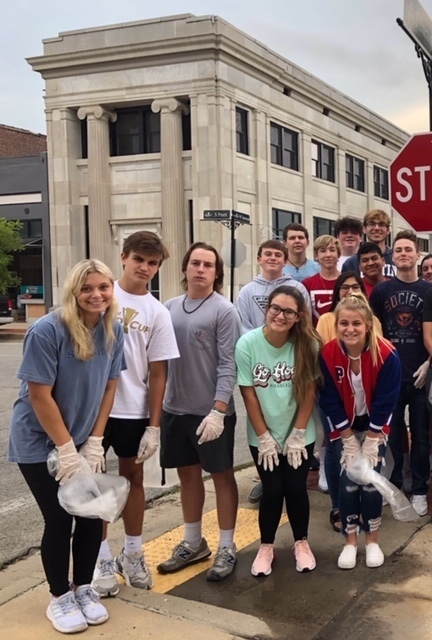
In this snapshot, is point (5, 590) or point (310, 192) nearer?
point (5, 590)

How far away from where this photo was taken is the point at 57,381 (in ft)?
10.9

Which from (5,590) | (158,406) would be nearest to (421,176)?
(158,406)

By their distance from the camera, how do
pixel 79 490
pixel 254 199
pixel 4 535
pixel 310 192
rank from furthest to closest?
pixel 310 192 → pixel 254 199 → pixel 4 535 → pixel 79 490

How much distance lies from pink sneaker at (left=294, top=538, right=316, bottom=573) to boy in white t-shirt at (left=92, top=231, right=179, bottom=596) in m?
0.93

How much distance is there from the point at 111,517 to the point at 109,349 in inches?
33.8

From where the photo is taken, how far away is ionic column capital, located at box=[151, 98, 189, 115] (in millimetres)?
26812

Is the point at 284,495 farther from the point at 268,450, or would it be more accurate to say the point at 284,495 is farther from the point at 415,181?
the point at 415,181

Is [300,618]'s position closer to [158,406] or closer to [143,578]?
[143,578]

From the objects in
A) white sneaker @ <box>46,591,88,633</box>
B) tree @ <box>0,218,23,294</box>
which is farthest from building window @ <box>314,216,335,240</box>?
white sneaker @ <box>46,591,88,633</box>

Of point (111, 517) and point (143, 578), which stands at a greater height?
point (111, 517)

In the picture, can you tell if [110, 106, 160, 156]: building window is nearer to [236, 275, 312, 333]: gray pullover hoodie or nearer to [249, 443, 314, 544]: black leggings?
[236, 275, 312, 333]: gray pullover hoodie

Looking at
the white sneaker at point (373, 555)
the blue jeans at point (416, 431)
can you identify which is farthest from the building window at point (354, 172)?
the white sneaker at point (373, 555)

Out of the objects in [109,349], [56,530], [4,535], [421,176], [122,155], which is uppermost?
[122,155]

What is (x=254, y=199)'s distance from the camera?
92.9 feet
